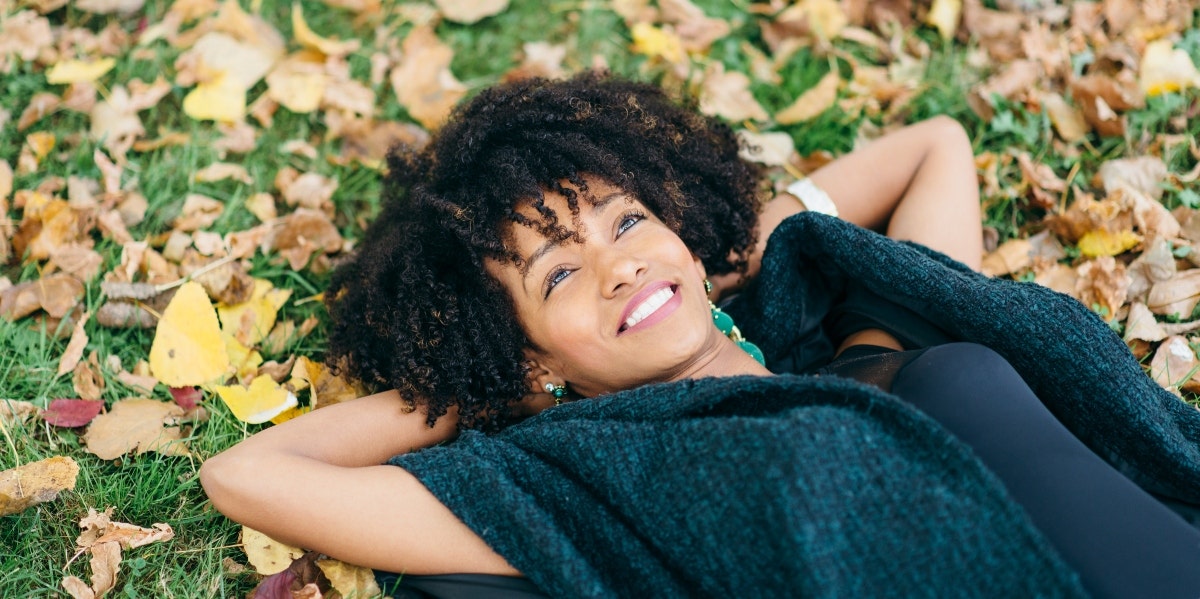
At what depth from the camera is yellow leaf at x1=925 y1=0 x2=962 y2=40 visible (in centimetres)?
383

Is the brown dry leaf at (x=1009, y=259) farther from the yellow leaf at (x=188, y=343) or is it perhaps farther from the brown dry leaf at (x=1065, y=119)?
the yellow leaf at (x=188, y=343)

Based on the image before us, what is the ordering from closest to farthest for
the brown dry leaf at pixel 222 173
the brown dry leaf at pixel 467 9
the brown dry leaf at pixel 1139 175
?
the brown dry leaf at pixel 1139 175 → the brown dry leaf at pixel 222 173 → the brown dry leaf at pixel 467 9

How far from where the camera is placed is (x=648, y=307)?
2.26m

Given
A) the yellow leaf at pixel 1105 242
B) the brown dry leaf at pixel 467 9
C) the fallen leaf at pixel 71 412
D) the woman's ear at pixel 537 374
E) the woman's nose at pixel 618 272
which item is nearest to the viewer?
the woman's nose at pixel 618 272

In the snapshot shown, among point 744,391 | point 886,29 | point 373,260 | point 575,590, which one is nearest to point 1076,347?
point 744,391

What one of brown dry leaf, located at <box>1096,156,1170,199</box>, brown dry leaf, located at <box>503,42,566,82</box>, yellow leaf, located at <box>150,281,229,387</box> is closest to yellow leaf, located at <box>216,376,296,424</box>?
yellow leaf, located at <box>150,281,229,387</box>

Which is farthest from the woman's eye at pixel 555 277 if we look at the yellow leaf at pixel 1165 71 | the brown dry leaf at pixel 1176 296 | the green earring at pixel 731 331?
the yellow leaf at pixel 1165 71

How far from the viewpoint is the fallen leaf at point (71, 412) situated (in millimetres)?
2621

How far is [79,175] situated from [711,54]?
249 centimetres

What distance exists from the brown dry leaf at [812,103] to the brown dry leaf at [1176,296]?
133cm

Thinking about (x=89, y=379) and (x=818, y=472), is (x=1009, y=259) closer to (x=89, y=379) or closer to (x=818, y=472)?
(x=818, y=472)

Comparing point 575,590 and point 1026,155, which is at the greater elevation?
point 1026,155

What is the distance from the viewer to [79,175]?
336 cm

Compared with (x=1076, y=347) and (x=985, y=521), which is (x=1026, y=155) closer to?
(x=1076, y=347)
